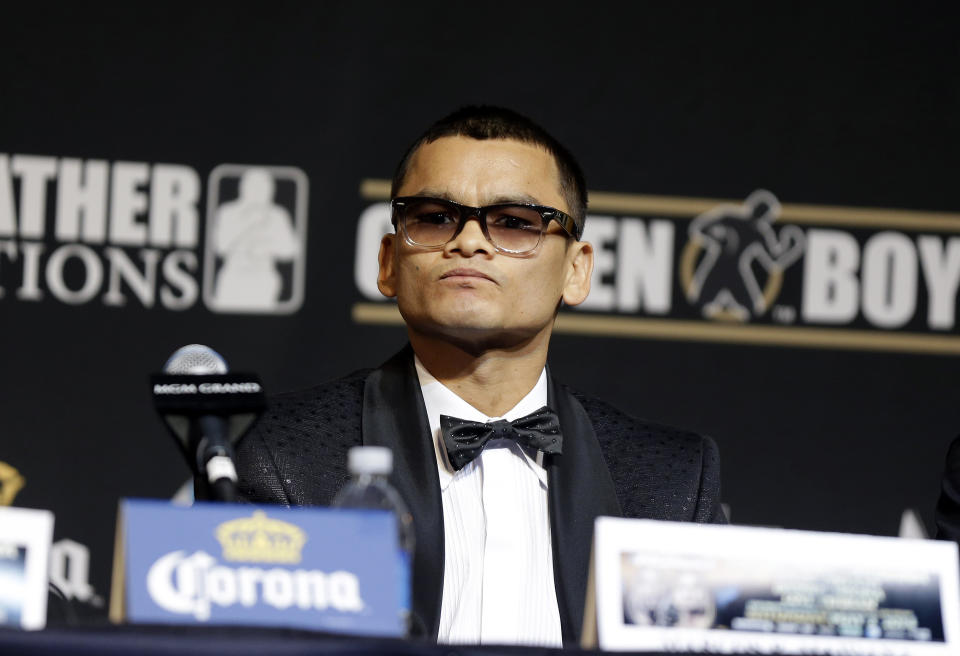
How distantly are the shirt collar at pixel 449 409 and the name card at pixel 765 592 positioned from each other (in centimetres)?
96

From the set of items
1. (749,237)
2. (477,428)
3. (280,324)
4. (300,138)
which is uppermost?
(300,138)

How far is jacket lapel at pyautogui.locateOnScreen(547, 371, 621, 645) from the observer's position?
227cm

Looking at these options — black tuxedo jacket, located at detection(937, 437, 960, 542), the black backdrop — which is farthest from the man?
the black backdrop

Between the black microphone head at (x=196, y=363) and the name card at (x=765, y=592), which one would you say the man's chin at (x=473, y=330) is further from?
the name card at (x=765, y=592)

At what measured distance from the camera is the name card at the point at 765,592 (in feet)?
4.68

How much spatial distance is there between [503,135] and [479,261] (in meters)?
0.31

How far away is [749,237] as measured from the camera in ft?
11.5

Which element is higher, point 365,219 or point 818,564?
point 365,219

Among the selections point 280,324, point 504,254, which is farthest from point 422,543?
point 280,324

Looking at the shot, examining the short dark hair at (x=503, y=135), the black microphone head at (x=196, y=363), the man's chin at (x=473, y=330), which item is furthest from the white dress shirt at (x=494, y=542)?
the black microphone head at (x=196, y=363)

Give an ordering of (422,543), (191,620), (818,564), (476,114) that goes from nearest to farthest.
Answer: (191,620)
(818,564)
(422,543)
(476,114)

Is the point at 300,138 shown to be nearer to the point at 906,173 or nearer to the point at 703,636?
the point at 906,173

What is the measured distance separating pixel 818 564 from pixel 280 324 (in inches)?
86.2

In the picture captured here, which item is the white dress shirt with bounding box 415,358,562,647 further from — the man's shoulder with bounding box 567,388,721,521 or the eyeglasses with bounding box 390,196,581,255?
the eyeglasses with bounding box 390,196,581,255
